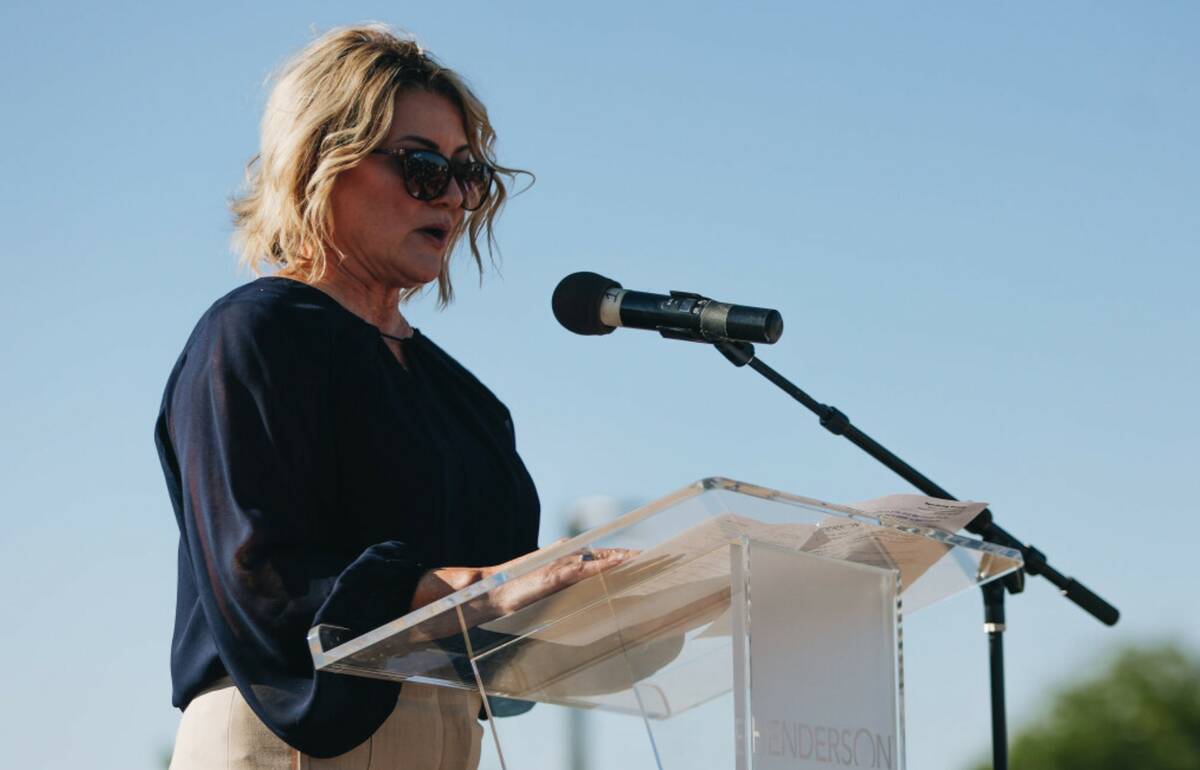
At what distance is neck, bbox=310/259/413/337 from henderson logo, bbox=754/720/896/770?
1.24 metres

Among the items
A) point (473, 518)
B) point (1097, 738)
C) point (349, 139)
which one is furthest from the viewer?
point (1097, 738)

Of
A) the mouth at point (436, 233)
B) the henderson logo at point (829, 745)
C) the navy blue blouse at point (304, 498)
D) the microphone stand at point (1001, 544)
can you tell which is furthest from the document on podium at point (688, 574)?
the mouth at point (436, 233)

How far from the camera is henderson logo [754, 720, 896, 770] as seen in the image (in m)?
1.69

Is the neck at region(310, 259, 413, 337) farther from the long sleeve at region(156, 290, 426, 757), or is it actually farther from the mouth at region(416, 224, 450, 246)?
the long sleeve at region(156, 290, 426, 757)

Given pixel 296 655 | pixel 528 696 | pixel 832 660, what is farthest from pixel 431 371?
pixel 832 660

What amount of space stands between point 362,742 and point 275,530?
35 cm

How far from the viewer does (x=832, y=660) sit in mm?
1827

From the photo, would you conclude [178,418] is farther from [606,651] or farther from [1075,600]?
[1075,600]

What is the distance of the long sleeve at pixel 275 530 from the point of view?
2.05 m

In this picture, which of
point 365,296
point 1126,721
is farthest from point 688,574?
Result: point 1126,721

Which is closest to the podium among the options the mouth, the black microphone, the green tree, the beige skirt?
the beige skirt

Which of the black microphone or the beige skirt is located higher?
the black microphone

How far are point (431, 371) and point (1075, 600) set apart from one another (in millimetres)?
1586

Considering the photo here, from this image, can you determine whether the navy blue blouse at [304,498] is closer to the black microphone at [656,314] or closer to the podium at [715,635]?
the podium at [715,635]
